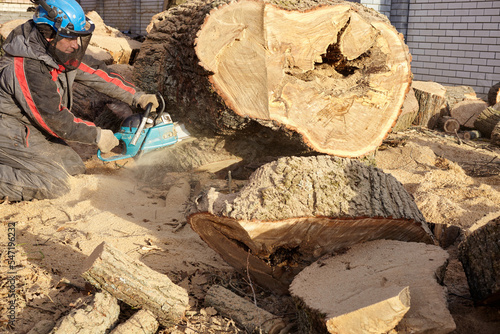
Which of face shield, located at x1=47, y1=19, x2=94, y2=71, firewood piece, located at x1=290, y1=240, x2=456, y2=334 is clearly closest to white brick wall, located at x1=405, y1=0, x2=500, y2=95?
firewood piece, located at x1=290, y1=240, x2=456, y2=334

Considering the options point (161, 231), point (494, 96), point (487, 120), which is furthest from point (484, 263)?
point (494, 96)

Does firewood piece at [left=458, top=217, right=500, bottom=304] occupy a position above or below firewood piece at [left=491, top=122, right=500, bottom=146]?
above

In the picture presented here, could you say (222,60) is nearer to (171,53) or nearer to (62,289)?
(171,53)

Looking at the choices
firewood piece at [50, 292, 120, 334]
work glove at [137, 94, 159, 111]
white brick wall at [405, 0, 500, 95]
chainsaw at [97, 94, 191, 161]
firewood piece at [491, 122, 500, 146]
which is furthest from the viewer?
white brick wall at [405, 0, 500, 95]

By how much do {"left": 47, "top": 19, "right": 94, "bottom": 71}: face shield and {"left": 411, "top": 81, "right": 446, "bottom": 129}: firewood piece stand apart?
4.50 metres

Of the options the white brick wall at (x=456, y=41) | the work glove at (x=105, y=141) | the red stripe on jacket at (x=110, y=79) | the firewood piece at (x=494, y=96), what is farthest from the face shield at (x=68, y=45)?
the white brick wall at (x=456, y=41)

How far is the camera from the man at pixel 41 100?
352 cm

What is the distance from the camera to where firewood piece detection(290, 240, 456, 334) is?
1.67 metres

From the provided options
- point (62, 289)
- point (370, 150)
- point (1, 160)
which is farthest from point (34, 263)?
point (370, 150)

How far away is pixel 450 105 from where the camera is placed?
6.50 metres

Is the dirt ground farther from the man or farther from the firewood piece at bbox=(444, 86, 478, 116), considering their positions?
the firewood piece at bbox=(444, 86, 478, 116)

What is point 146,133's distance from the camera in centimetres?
407

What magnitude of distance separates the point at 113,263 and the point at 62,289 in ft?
1.60

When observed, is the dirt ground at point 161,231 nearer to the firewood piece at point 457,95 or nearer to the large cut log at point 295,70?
the large cut log at point 295,70
